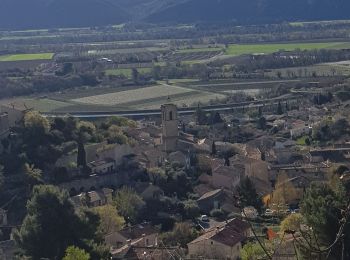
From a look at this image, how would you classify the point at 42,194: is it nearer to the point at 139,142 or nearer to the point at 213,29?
the point at 139,142

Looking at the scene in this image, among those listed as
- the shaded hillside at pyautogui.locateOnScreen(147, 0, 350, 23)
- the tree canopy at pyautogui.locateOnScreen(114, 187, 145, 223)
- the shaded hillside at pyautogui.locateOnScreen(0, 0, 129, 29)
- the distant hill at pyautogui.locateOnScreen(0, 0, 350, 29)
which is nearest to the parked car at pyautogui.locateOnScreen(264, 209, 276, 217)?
the tree canopy at pyautogui.locateOnScreen(114, 187, 145, 223)

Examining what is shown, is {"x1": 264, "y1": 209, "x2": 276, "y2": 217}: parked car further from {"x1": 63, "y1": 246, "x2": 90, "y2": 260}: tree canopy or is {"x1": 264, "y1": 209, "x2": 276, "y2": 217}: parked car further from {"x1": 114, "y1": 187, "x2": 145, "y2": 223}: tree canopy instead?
{"x1": 63, "y1": 246, "x2": 90, "y2": 260}: tree canopy

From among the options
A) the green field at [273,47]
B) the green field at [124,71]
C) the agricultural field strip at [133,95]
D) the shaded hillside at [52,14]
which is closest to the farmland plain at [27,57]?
the green field at [124,71]

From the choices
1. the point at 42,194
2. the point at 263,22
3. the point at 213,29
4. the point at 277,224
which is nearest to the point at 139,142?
the point at 277,224

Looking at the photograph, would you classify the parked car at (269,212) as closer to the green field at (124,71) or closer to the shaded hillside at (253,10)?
the green field at (124,71)

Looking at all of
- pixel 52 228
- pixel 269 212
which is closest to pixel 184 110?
pixel 269 212

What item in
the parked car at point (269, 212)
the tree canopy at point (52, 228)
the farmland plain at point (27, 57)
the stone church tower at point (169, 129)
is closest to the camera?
the tree canopy at point (52, 228)

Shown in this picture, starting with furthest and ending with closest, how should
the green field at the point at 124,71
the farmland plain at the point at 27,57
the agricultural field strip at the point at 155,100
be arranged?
the farmland plain at the point at 27,57, the green field at the point at 124,71, the agricultural field strip at the point at 155,100
